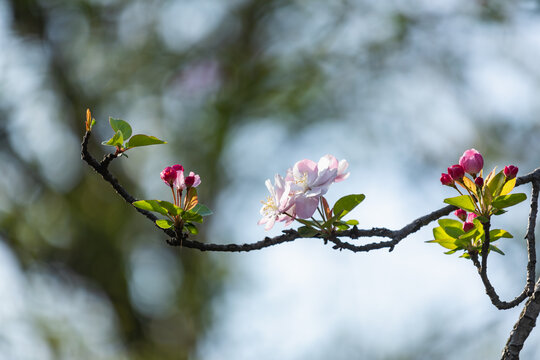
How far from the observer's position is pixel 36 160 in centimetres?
376

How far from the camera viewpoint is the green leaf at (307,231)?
0.74 meters

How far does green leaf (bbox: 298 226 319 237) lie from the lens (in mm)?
738

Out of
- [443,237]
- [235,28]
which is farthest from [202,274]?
[443,237]

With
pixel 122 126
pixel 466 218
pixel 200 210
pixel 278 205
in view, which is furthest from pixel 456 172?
pixel 122 126

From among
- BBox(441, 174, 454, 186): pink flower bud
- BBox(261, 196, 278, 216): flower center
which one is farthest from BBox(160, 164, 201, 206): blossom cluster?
BBox(441, 174, 454, 186): pink flower bud

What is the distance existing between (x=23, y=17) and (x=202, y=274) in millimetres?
2023

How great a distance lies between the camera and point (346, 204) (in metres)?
0.78

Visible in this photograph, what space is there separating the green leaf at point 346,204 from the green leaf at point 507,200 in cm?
17

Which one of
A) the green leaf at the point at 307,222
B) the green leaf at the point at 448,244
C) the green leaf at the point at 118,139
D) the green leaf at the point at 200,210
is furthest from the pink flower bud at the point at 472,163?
the green leaf at the point at 118,139

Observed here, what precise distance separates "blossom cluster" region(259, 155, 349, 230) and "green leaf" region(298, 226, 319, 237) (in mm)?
16

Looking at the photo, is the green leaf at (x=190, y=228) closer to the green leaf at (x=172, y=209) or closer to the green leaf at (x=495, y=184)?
the green leaf at (x=172, y=209)

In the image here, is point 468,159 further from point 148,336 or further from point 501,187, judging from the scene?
point 148,336

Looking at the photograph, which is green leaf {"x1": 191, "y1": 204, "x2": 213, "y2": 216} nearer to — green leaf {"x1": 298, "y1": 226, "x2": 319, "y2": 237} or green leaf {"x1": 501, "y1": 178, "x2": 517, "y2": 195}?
green leaf {"x1": 298, "y1": 226, "x2": 319, "y2": 237}

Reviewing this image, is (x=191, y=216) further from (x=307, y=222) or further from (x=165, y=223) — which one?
(x=307, y=222)
